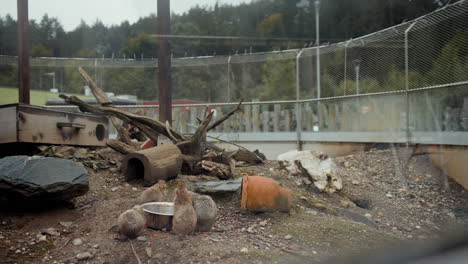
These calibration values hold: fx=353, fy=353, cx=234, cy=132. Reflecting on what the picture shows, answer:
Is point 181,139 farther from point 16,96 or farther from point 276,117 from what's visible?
point 276,117

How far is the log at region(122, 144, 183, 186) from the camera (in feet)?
7.91

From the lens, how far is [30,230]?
1706 mm

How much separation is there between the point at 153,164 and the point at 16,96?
91 cm

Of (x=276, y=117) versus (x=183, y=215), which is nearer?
(x=183, y=215)

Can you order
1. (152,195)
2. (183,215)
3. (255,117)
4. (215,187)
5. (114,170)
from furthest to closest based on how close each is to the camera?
(255,117), (114,170), (215,187), (152,195), (183,215)

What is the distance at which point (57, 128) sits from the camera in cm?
265

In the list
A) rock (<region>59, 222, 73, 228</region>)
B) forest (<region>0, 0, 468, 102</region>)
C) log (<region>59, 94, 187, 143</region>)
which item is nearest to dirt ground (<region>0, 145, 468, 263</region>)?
rock (<region>59, 222, 73, 228</region>)

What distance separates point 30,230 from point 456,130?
289 cm

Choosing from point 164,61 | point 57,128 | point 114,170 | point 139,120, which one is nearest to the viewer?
point 164,61

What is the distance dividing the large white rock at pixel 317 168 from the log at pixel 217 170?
0.69m

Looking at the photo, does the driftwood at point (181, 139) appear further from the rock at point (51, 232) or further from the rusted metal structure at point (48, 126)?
the rock at point (51, 232)

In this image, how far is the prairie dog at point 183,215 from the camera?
5.33ft

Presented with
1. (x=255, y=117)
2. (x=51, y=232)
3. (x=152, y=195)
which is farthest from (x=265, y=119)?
(x=51, y=232)

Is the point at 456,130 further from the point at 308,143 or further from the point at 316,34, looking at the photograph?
the point at 308,143
